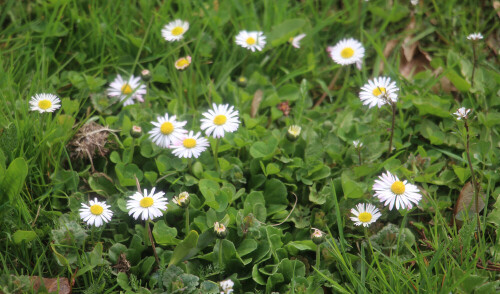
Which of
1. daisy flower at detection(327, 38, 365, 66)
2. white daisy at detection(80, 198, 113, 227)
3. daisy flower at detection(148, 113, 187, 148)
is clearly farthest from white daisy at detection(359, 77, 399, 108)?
white daisy at detection(80, 198, 113, 227)

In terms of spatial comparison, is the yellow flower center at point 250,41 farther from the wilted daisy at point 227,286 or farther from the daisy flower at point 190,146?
the wilted daisy at point 227,286

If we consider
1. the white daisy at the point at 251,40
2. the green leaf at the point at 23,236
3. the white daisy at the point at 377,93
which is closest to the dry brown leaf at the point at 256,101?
the white daisy at the point at 251,40

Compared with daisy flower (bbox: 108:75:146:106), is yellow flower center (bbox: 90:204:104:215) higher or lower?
lower

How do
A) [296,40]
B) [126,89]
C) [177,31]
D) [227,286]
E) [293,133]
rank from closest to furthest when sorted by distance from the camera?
[227,286]
[293,133]
[126,89]
[177,31]
[296,40]

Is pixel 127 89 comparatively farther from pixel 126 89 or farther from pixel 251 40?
pixel 251 40

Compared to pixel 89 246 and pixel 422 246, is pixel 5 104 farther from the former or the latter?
pixel 422 246

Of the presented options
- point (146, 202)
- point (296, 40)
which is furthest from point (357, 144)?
Answer: point (146, 202)

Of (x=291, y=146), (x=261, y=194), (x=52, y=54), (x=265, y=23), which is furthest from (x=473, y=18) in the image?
(x=52, y=54)

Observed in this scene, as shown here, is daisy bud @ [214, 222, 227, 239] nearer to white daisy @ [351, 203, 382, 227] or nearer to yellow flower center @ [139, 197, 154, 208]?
yellow flower center @ [139, 197, 154, 208]
